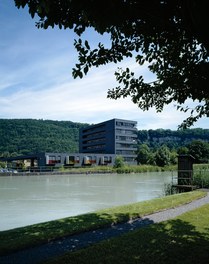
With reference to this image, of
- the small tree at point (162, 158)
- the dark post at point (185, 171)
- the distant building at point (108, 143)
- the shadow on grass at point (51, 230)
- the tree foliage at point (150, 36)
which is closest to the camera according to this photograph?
the tree foliage at point (150, 36)

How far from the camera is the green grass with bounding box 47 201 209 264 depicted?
659 cm

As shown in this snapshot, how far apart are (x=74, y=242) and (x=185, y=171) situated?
1767cm

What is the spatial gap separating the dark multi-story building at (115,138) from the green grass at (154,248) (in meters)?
104

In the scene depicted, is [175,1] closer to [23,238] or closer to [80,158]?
[23,238]

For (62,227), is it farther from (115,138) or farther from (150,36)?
(115,138)

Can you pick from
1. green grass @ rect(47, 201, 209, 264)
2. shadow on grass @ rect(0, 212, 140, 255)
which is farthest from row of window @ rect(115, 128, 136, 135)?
green grass @ rect(47, 201, 209, 264)

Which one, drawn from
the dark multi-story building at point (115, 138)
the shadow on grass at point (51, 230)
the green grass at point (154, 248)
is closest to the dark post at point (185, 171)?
the shadow on grass at point (51, 230)

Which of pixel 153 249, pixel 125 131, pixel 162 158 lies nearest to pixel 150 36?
pixel 153 249

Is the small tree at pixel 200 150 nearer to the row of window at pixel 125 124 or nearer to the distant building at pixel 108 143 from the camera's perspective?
the distant building at pixel 108 143

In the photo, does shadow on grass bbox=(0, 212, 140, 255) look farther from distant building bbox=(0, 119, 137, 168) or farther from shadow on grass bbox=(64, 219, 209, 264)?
distant building bbox=(0, 119, 137, 168)

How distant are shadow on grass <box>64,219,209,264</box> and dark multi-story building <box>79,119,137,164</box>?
104 metres

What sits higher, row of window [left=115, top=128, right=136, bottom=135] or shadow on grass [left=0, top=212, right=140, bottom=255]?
row of window [left=115, top=128, right=136, bottom=135]

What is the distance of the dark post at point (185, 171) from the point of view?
23703 millimetres

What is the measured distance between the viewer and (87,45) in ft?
20.7
